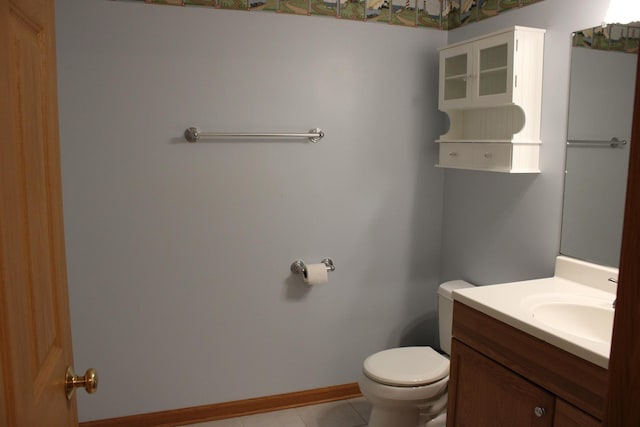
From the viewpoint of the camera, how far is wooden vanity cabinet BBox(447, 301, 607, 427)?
4.77 feet

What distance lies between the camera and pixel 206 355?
2.62m

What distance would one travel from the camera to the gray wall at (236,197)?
2.35 metres

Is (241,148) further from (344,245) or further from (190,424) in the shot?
(190,424)

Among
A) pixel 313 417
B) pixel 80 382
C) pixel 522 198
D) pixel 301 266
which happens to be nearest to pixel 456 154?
pixel 522 198

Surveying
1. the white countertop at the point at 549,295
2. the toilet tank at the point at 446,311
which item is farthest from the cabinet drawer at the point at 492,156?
the toilet tank at the point at 446,311

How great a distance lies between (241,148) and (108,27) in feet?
2.52

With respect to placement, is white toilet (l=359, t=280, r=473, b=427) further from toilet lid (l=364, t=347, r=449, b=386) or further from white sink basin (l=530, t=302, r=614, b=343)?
white sink basin (l=530, t=302, r=614, b=343)

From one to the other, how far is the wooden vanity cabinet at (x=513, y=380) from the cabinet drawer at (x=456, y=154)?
82 centimetres

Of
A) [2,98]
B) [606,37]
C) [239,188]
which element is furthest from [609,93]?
[2,98]

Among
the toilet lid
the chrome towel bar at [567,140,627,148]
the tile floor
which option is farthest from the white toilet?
the chrome towel bar at [567,140,627,148]

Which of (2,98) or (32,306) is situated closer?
(2,98)

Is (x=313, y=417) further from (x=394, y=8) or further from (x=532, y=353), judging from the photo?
(x=394, y=8)

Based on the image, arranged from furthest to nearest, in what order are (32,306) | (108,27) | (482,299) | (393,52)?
(393,52) → (108,27) → (482,299) → (32,306)

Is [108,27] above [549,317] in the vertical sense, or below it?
above
